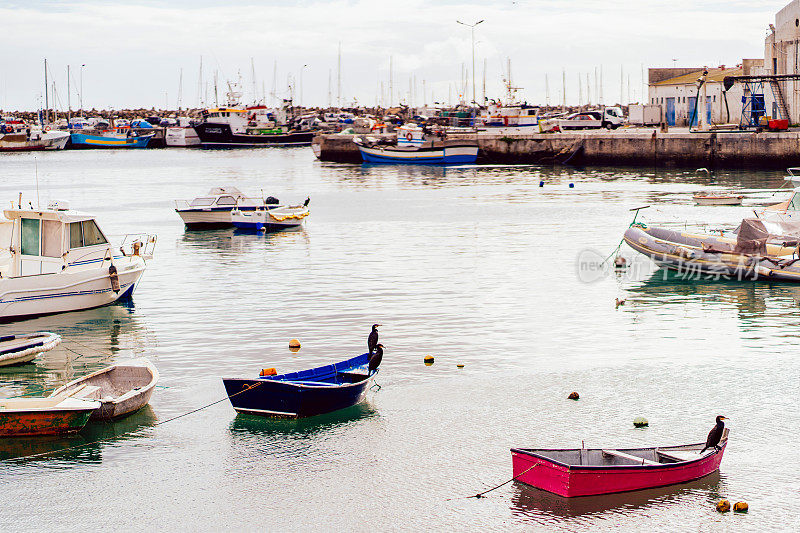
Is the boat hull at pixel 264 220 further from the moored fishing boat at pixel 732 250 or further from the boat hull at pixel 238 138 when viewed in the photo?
the boat hull at pixel 238 138

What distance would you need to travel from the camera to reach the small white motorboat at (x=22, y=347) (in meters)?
19.8

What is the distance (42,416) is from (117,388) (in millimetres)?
2063

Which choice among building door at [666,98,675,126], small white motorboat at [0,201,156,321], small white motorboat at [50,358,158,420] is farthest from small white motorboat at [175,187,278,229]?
building door at [666,98,675,126]

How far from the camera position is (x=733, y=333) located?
2261cm

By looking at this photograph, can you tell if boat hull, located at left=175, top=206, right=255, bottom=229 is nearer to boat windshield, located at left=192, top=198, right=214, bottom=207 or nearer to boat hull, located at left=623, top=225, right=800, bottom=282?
boat windshield, located at left=192, top=198, right=214, bottom=207

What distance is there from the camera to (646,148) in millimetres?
70625

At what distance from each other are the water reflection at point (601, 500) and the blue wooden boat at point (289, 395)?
13.1 feet

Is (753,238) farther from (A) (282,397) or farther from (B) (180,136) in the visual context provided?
(B) (180,136)

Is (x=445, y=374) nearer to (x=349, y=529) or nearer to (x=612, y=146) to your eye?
(x=349, y=529)

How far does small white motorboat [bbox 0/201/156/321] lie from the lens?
79.1 ft

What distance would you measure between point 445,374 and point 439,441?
362 centimetres

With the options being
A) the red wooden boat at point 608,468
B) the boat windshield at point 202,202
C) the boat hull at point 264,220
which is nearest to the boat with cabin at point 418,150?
the boat windshield at point 202,202

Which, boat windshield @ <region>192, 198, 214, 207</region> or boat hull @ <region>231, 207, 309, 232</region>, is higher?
boat windshield @ <region>192, 198, 214, 207</region>

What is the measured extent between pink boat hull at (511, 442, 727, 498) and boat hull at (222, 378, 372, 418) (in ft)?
12.9
